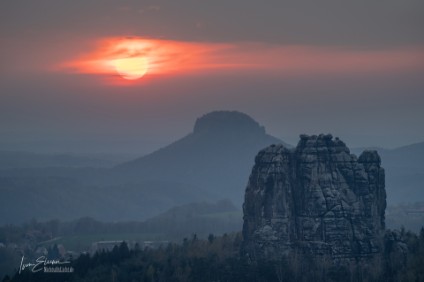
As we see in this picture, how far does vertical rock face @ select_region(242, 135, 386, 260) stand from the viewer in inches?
5502

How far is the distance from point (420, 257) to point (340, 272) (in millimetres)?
8988

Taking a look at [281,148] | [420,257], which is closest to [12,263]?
[281,148]

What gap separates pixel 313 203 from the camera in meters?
141

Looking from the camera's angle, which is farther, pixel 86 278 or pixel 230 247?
pixel 230 247

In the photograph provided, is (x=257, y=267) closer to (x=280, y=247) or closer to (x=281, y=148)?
(x=280, y=247)

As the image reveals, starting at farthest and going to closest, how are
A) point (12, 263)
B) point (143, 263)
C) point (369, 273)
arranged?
point (12, 263)
point (143, 263)
point (369, 273)

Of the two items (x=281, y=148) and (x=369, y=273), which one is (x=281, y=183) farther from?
(x=369, y=273)

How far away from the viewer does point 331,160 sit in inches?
5655

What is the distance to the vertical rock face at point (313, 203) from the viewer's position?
13975 centimetres

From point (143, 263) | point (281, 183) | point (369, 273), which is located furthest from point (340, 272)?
point (143, 263)

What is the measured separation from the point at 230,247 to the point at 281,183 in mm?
12335

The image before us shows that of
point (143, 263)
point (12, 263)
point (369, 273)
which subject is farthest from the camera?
point (12, 263)

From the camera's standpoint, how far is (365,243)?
13988 centimetres

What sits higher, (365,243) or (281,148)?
(281,148)
